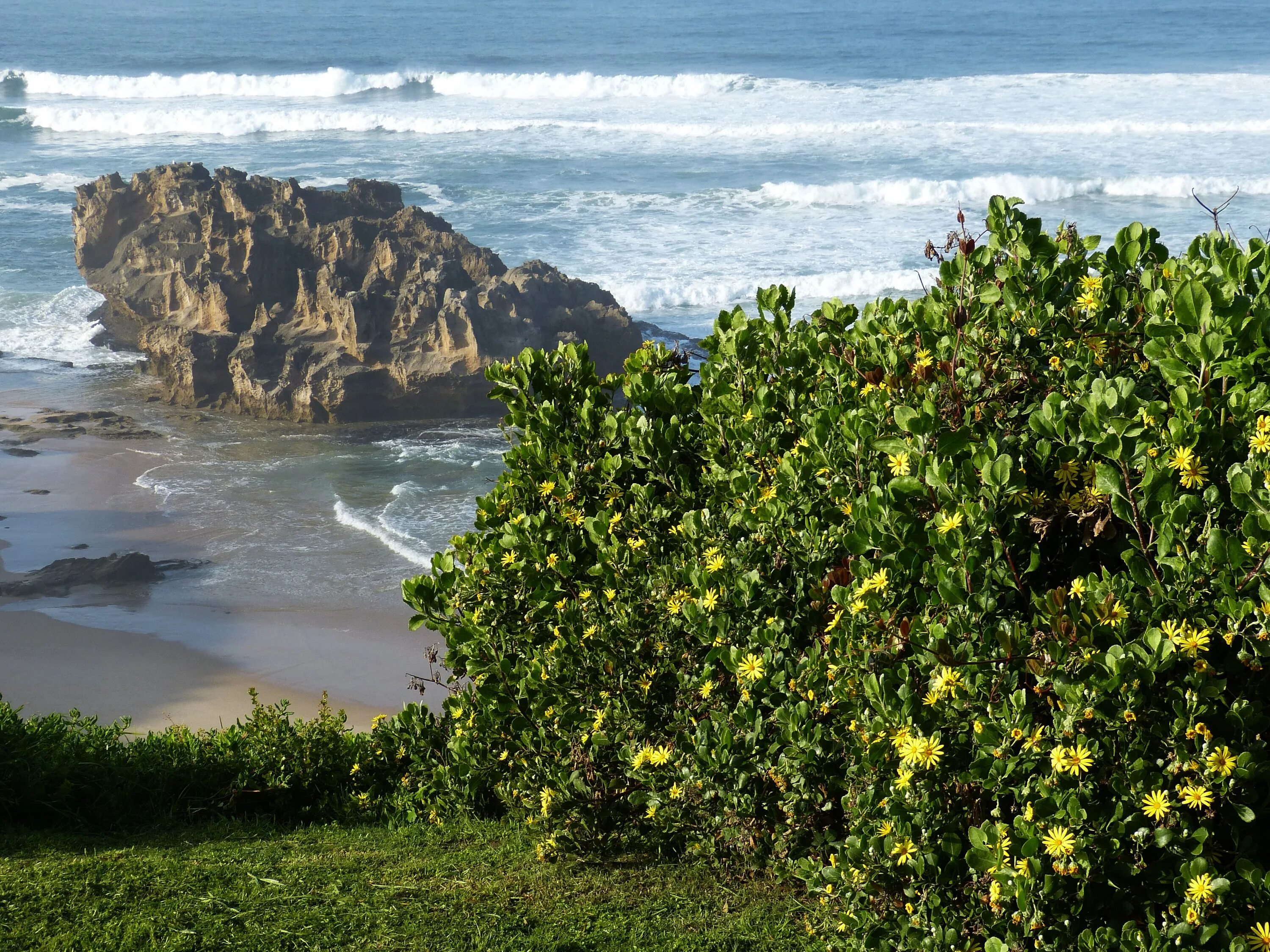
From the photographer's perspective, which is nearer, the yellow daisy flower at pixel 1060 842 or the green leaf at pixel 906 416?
the yellow daisy flower at pixel 1060 842

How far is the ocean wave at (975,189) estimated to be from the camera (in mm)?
33062

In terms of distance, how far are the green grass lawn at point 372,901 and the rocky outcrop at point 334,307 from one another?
14013 mm

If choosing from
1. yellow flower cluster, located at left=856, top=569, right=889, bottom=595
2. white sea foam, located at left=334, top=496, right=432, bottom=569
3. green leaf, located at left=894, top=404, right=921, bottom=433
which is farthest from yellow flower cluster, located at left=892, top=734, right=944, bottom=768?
white sea foam, located at left=334, top=496, right=432, bottom=569

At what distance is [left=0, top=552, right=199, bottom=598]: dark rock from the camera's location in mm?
13297

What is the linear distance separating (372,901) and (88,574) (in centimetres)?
1101

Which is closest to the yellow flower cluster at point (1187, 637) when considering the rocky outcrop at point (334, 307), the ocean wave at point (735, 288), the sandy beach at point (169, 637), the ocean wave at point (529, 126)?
the sandy beach at point (169, 637)

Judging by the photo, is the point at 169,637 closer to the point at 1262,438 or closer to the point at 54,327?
the point at 1262,438

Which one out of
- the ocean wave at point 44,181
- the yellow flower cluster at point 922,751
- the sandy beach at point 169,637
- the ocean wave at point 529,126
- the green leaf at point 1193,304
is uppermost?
the ocean wave at point 529,126

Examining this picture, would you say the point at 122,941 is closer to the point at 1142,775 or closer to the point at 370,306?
the point at 1142,775

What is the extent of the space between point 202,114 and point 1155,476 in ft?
169

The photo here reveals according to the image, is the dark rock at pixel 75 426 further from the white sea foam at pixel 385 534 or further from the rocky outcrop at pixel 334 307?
the white sea foam at pixel 385 534

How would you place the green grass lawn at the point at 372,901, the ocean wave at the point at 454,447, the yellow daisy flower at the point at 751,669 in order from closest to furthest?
the yellow daisy flower at the point at 751,669
the green grass lawn at the point at 372,901
the ocean wave at the point at 454,447

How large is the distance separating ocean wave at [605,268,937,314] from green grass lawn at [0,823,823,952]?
66.8ft

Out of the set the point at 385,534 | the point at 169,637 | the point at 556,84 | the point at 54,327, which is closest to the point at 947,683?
the point at 169,637
